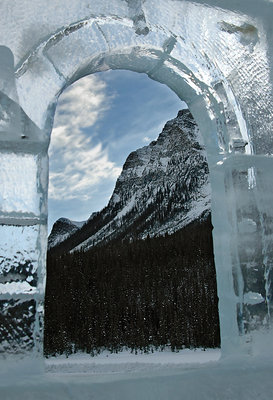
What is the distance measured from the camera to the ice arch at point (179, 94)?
2555 millimetres

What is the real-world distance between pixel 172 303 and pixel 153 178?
105629 millimetres

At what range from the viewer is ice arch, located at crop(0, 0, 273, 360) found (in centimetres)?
255

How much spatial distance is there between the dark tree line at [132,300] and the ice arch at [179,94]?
19.9 meters

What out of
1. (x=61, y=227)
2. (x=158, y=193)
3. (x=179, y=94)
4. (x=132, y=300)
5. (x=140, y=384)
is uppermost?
(x=158, y=193)

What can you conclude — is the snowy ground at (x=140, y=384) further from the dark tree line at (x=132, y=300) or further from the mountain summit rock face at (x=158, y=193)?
the mountain summit rock face at (x=158, y=193)

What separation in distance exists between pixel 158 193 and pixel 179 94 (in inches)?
4530

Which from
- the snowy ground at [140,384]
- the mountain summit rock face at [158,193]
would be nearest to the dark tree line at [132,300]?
the snowy ground at [140,384]

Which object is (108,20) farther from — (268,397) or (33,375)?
(268,397)

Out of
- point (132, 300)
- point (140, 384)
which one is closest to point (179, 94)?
point (140, 384)

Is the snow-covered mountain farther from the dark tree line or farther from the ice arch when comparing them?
the ice arch

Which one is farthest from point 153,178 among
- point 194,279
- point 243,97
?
point 243,97

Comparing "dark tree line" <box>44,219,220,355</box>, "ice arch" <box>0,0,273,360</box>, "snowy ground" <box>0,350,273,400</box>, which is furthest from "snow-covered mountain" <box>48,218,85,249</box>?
"snowy ground" <box>0,350,273,400</box>

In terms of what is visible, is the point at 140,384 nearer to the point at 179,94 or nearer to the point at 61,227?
the point at 179,94

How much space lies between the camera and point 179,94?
345 centimetres
